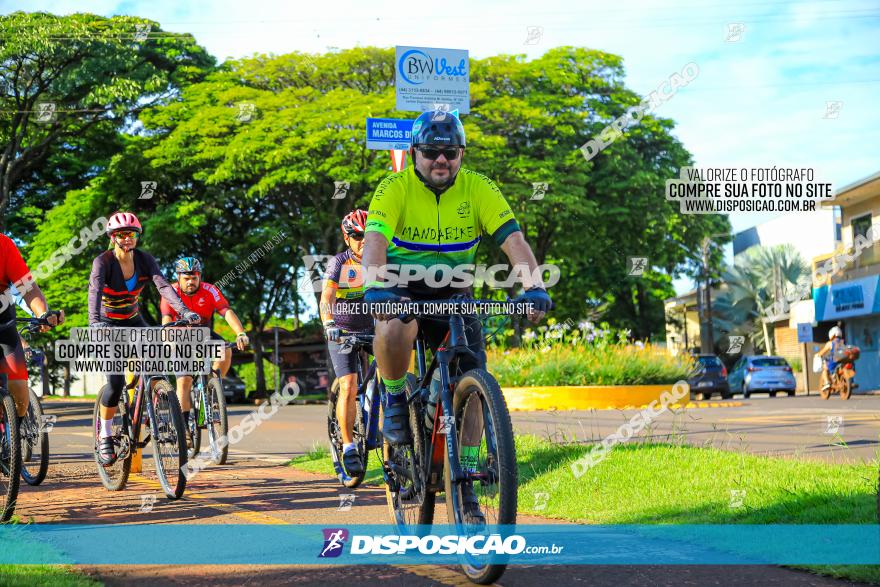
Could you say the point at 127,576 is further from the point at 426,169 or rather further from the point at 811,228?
the point at 811,228

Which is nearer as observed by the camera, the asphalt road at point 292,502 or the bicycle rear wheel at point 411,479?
the asphalt road at point 292,502

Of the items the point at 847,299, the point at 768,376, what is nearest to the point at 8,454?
the point at 768,376

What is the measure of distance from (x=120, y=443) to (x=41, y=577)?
375 cm

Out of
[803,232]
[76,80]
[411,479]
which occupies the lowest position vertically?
[411,479]

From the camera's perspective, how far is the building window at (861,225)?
133 ft

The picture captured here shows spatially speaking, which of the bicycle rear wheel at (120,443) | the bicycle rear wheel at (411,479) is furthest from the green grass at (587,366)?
the bicycle rear wheel at (411,479)

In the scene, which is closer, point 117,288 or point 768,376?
point 117,288

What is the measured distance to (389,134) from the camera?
40.7 ft

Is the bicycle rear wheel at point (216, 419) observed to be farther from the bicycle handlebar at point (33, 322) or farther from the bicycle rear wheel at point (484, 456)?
the bicycle rear wheel at point (484, 456)

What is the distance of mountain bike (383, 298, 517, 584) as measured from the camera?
4.28 meters

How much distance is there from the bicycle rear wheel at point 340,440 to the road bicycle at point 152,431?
4.19 feet

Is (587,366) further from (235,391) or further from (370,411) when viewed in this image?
(235,391)

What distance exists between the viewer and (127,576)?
501cm

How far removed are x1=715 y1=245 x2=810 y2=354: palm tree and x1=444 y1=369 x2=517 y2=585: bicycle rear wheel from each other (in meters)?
52.2
